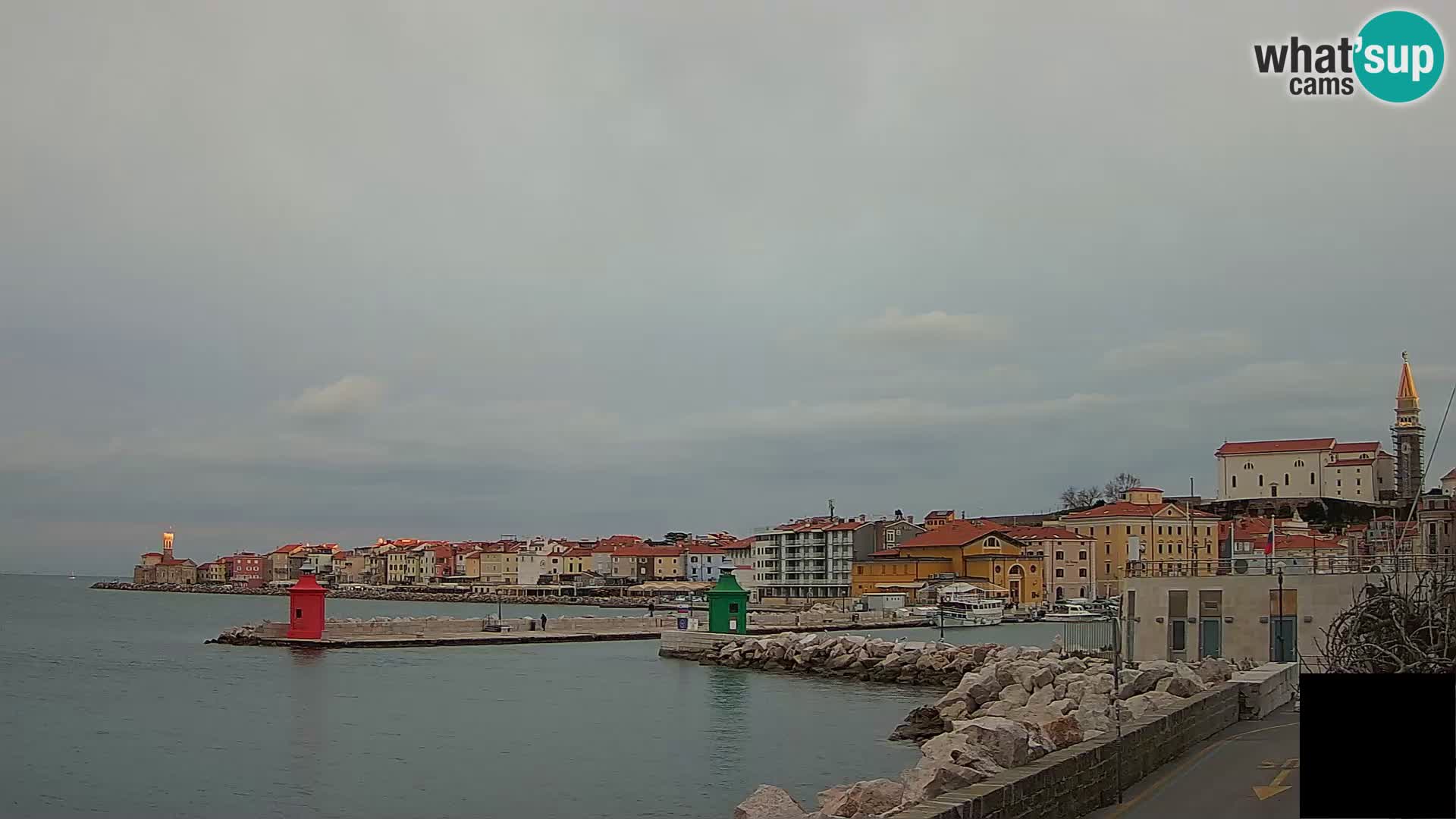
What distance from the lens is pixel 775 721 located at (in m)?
31.8

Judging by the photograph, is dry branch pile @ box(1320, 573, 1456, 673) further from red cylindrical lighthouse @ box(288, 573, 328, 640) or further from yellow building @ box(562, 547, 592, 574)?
yellow building @ box(562, 547, 592, 574)

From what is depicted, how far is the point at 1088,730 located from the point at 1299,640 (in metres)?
11.8

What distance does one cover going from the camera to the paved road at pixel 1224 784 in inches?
412

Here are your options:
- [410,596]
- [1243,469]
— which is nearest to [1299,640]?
[1243,469]

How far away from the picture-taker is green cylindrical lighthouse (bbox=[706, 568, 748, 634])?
54750 mm

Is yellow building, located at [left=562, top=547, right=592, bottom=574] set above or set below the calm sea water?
below

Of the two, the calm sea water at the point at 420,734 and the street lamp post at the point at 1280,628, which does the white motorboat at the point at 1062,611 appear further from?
the street lamp post at the point at 1280,628

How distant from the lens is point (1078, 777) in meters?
10.1

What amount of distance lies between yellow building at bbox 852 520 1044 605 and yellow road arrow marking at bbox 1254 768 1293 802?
89873 millimetres

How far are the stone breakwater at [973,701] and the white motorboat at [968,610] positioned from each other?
31750 millimetres

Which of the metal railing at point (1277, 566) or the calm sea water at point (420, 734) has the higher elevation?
the metal railing at point (1277, 566)

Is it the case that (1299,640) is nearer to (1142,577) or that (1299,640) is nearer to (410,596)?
(1142,577)

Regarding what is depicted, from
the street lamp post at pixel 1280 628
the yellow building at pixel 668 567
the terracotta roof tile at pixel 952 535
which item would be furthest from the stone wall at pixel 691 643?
the yellow building at pixel 668 567

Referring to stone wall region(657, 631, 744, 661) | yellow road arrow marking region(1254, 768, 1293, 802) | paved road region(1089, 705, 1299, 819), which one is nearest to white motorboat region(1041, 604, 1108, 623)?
stone wall region(657, 631, 744, 661)
